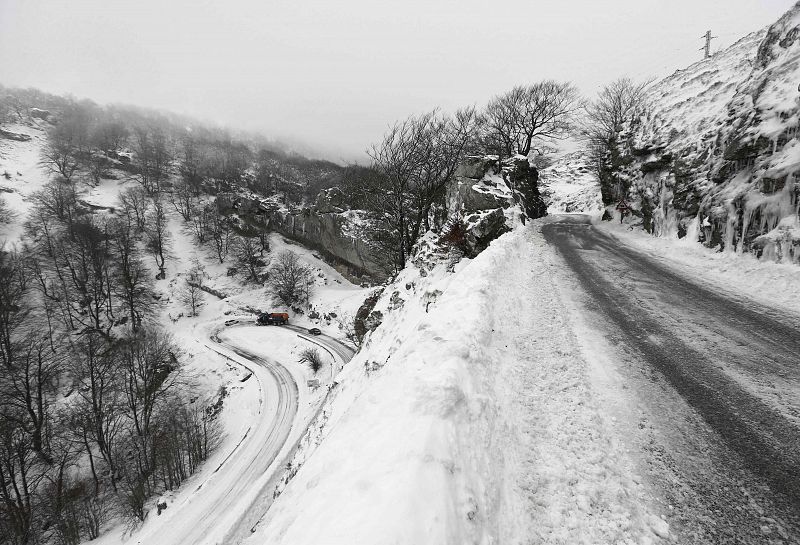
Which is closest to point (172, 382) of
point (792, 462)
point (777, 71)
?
point (792, 462)

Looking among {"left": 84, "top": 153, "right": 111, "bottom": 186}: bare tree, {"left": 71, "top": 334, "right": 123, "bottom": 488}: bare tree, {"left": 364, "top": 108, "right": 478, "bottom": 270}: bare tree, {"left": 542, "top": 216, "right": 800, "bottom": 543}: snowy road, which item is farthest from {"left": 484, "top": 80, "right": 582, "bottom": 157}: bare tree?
{"left": 84, "top": 153, "right": 111, "bottom": 186}: bare tree

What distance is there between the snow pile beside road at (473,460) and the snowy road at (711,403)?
0.44 metres

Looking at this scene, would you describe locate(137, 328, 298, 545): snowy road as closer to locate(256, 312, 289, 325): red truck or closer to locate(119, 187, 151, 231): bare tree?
locate(256, 312, 289, 325): red truck

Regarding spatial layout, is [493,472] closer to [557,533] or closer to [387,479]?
[557,533]

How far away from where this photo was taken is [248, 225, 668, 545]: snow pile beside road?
2.53m

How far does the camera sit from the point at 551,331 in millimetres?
5973

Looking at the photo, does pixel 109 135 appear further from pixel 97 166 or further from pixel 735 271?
pixel 735 271

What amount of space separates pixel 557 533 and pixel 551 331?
3944 millimetres

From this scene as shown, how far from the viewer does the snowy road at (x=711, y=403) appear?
2533 mm

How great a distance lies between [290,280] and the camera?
130 feet

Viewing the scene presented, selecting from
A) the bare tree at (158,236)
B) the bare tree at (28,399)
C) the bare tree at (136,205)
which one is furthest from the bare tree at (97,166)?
the bare tree at (28,399)

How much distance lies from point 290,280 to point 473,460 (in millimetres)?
39775

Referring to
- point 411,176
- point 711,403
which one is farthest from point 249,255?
point 711,403

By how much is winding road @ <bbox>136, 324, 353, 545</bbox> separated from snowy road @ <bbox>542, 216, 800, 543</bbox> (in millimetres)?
12908
